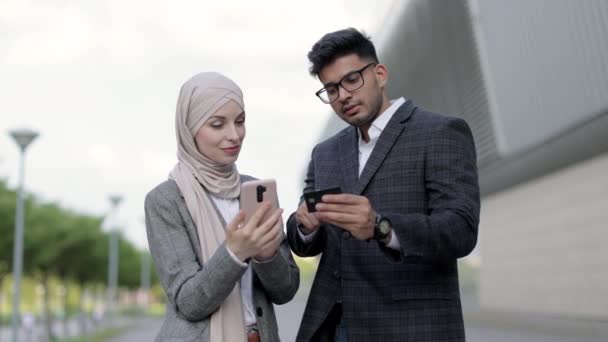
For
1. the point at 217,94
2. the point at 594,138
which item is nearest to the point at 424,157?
the point at 217,94

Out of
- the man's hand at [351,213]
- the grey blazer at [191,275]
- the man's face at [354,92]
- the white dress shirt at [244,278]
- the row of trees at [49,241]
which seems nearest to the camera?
the man's hand at [351,213]

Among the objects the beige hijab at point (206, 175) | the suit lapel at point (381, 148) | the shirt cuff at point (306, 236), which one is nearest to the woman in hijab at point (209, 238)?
the beige hijab at point (206, 175)

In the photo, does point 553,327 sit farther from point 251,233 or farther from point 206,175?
point 251,233

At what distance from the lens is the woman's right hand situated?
285 centimetres

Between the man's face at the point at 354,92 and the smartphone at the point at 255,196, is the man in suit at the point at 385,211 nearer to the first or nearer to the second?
the man's face at the point at 354,92

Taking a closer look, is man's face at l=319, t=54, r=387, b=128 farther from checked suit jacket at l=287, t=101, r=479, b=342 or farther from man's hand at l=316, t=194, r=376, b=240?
man's hand at l=316, t=194, r=376, b=240

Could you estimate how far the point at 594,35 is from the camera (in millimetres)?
17438

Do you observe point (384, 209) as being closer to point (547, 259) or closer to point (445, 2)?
point (445, 2)

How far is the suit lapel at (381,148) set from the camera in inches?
129

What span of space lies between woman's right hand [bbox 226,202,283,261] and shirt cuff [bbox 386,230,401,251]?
1.20 feet

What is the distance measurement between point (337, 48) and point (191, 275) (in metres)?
0.96

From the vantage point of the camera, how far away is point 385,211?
10.5ft

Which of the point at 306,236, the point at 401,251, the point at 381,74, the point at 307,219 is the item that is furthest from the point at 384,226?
the point at 381,74

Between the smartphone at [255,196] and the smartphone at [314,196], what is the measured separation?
0.11 meters
